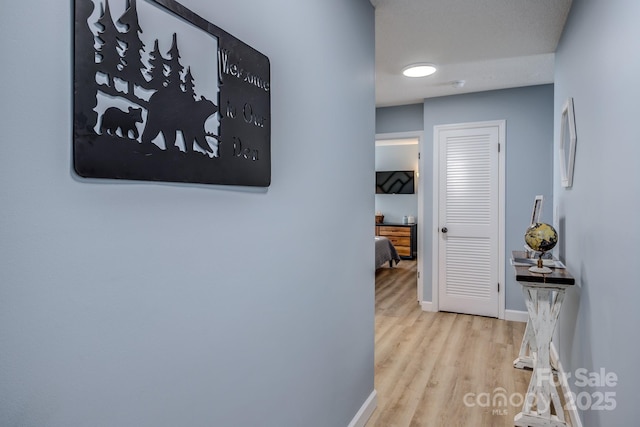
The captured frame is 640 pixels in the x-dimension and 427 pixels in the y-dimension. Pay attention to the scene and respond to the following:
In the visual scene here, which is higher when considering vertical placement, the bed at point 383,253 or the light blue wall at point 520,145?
the light blue wall at point 520,145

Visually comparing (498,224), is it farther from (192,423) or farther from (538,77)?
(192,423)

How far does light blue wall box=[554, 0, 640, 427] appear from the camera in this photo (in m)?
1.33

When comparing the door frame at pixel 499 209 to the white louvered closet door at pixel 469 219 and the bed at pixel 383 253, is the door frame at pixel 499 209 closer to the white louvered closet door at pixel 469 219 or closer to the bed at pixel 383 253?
the white louvered closet door at pixel 469 219

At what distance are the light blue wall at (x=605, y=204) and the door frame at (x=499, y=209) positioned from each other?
1.75 metres

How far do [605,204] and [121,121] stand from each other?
5.96 ft

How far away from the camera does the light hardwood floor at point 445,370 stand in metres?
2.39

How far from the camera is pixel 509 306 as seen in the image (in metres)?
4.28

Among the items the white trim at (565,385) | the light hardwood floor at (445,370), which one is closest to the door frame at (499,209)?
the light hardwood floor at (445,370)

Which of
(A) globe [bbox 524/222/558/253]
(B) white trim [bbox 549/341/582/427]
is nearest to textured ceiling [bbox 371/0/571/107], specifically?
(A) globe [bbox 524/222/558/253]

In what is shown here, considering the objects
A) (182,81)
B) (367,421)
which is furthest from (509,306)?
(182,81)

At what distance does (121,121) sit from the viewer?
2.74 feet

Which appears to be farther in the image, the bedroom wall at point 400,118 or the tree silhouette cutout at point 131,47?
the bedroom wall at point 400,118

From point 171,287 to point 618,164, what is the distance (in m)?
1.60

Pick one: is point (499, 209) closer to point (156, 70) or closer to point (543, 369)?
point (543, 369)
